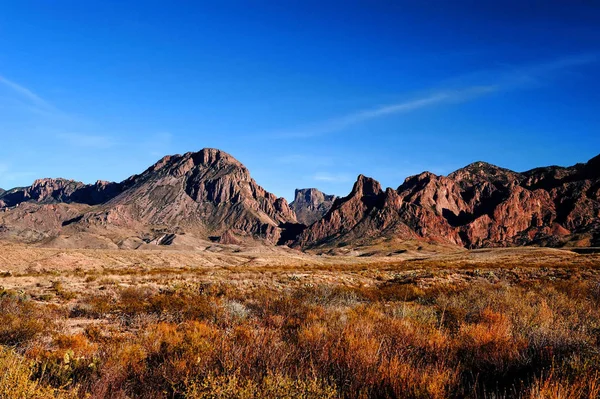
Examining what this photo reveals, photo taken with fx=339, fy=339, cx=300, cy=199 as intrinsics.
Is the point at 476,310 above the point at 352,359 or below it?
below

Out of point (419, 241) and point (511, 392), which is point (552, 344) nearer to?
point (511, 392)

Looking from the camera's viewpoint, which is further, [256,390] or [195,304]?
[195,304]

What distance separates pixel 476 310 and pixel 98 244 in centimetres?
15480

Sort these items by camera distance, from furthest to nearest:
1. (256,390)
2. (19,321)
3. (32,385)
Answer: (19,321)
(256,390)
(32,385)

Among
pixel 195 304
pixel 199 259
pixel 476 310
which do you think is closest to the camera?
pixel 476 310

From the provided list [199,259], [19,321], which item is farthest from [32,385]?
[199,259]

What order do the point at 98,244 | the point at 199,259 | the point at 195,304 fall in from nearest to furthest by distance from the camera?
1. the point at 195,304
2. the point at 199,259
3. the point at 98,244

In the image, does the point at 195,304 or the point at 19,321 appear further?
the point at 195,304

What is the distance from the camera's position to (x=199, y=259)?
71.4 metres

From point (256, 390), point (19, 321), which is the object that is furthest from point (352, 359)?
point (19, 321)

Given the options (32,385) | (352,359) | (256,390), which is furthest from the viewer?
(352,359)

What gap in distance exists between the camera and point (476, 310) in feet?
36.0

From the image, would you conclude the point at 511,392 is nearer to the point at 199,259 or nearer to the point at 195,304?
the point at 195,304

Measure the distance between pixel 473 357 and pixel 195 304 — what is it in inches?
350
